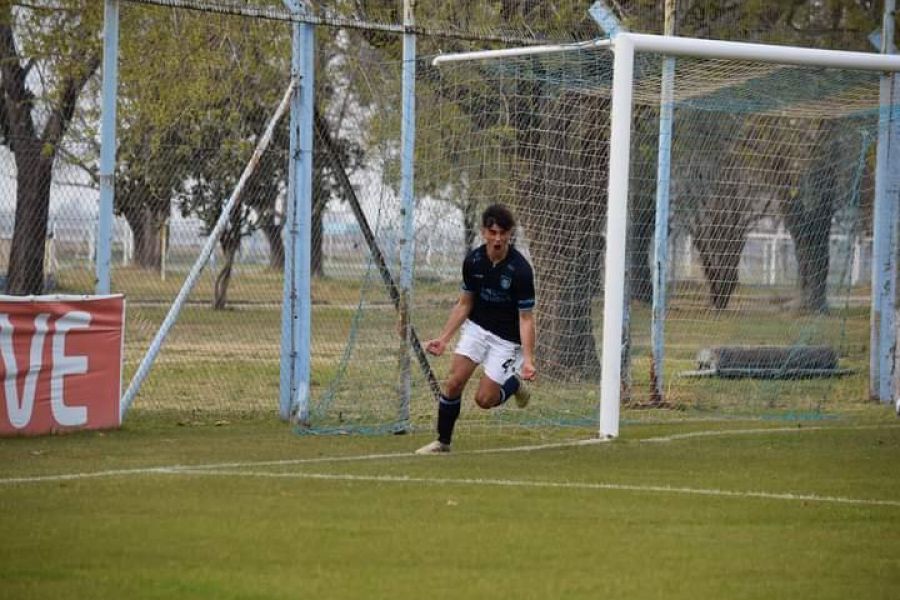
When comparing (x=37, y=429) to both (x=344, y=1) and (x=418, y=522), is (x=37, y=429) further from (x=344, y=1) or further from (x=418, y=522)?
(x=344, y=1)

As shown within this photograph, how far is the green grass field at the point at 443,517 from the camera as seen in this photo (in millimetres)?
7133

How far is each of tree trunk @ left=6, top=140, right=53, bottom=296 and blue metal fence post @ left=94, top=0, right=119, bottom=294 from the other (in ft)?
7.84

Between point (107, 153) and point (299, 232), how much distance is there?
1.85 m

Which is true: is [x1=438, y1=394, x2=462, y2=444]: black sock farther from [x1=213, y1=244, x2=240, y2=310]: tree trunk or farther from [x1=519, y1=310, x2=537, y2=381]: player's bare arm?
[x1=213, y1=244, x2=240, y2=310]: tree trunk

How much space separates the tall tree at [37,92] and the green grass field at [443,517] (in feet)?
10.6

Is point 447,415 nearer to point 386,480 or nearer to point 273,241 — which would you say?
point 386,480

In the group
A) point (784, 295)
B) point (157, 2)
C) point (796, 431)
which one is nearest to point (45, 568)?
point (157, 2)

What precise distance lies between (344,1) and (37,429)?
723 centimetres

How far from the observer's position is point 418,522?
867 cm

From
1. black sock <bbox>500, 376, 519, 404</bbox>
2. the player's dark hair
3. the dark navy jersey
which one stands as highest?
the player's dark hair

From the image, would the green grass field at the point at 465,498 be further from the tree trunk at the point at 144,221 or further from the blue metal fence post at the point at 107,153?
the tree trunk at the point at 144,221

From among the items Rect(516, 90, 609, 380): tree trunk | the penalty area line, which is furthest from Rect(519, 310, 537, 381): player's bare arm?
Rect(516, 90, 609, 380): tree trunk

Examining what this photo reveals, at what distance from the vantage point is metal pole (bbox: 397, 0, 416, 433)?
45.2 ft

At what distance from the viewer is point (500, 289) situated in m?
12.1
